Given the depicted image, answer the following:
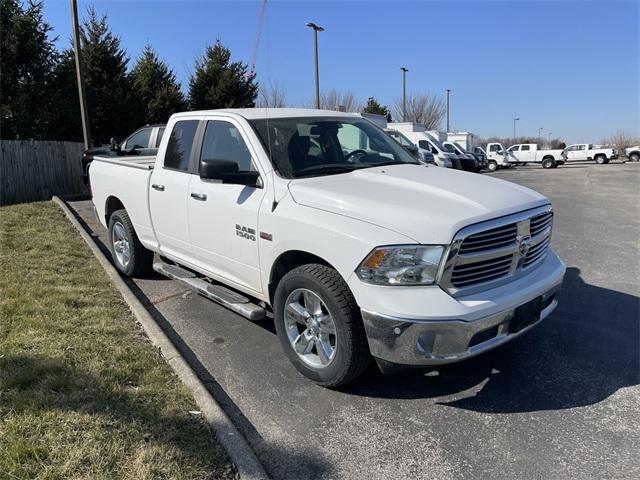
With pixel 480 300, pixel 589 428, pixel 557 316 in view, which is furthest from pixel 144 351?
pixel 557 316

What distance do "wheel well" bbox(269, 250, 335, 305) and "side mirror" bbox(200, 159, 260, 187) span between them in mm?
646

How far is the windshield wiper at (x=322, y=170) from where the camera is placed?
13.5ft

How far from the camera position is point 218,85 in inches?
1128

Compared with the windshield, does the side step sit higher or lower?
lower

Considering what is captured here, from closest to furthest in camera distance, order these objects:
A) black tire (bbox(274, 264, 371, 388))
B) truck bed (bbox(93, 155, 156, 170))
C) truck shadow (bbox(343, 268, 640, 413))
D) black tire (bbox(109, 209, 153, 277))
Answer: black tire (bbox(274, 264, 371, 388))
truck shadow (bbox(343, 268, 640, 413))
truck bed (bbox(93, 155, 156, 170))
black tire (bbox(109, 209, 153, 277))

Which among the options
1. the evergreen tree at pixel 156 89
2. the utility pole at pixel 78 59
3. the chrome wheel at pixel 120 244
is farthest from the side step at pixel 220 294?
the evergreen tree at pixel 156 89

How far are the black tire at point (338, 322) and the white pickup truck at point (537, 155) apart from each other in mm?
42805

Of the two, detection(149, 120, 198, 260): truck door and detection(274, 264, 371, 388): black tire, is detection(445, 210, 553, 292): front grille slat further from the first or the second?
detection(149, 120, 198, 260): truck door

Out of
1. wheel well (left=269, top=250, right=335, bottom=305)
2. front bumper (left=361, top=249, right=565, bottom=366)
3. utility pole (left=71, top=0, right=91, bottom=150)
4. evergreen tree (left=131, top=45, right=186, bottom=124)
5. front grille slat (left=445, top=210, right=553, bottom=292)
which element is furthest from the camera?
evergreen tree (left=131, top=45, right=186, bottom=124)

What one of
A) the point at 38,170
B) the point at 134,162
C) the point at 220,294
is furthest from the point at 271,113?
the point at 38,170

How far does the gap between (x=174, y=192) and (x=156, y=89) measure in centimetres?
2350

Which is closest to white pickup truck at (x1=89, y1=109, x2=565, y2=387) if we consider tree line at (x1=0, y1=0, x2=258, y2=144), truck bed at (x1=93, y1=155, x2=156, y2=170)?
truck bed at (x1=93, y1=155, x2=156, y2=170)

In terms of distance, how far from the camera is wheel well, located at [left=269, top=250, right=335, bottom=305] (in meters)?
3.75

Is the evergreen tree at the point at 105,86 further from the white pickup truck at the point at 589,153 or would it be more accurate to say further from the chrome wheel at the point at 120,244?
the white pickup truck at the point at 589,153
